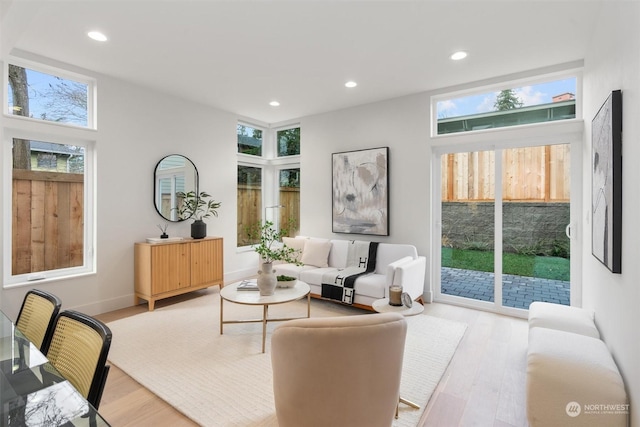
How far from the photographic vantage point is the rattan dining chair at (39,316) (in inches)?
59.6

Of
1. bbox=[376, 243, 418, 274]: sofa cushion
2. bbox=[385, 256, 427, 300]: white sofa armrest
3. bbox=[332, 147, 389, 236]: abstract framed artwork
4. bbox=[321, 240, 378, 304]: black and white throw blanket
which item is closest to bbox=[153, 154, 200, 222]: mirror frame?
bbox=[332, 147, 389, 236]: abstract framed artwork

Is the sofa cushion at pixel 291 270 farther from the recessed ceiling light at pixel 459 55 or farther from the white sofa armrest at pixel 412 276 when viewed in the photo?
the recessed ceiling light at pixel 459 55

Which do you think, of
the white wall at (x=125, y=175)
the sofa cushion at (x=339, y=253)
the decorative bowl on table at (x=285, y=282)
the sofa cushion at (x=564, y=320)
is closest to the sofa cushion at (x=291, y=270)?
the sofa cushion at (x=339, y=253)

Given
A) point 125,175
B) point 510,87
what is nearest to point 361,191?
point 510,87

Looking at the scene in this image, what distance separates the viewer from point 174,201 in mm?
4457

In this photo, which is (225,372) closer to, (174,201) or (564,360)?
(564,360)

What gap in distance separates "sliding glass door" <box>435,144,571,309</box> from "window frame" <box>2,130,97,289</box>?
4.38 metres

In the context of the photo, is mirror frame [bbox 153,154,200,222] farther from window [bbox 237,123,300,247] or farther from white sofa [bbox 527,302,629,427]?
white sofa [bbox 527,302,629,427]

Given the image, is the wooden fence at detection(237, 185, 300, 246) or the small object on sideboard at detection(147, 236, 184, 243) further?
the wooden fence at detection(237, 185, 300, 246)

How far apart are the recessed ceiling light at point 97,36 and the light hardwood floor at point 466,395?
2.87m

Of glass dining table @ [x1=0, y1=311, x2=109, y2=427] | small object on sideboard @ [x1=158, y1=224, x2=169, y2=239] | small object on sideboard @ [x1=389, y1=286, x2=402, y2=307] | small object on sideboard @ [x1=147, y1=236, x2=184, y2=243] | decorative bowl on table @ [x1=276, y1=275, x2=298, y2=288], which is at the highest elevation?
small object on sideboard @ [x1=158, y1=224, x2=169, y2=239]

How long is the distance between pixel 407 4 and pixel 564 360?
255 cm

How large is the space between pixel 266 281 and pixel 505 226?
2.88 meters

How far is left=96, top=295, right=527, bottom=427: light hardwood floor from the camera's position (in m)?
1.90
